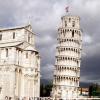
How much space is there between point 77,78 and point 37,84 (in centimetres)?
1933

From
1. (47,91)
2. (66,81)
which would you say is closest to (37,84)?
(66,81)

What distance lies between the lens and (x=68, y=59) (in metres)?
78.4

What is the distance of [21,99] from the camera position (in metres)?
57.0

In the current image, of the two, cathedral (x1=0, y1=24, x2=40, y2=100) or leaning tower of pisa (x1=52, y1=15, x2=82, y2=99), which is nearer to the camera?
cathedral (x1=0, y1=24, x2=40, y2=100)

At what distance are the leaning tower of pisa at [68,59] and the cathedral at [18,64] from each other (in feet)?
53.1

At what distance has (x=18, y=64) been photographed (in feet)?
189

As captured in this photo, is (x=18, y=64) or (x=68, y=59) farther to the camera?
(x=68, y=59)

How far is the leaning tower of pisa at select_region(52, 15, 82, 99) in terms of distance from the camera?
7719 centimetres

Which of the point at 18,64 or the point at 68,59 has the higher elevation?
the point at 68,59

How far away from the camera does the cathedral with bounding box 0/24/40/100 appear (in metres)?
55.9

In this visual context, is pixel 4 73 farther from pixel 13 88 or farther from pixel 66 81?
pixel 66 81

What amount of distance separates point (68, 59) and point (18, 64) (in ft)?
76.0

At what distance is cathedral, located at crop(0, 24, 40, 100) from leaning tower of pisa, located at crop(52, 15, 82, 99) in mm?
16174

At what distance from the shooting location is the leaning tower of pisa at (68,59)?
77.2 m
